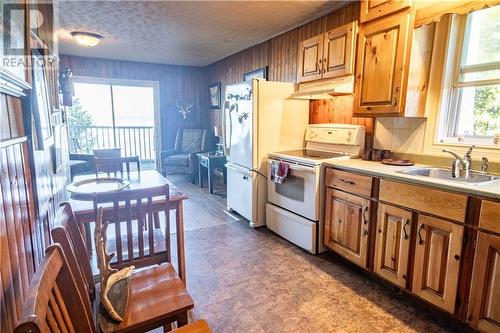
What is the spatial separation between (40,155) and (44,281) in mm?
1157

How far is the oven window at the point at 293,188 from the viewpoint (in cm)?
276

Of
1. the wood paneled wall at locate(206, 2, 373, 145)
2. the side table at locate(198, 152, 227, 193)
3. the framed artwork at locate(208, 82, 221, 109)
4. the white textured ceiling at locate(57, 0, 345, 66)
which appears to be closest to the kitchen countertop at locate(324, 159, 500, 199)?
the wood paneled wall at locate(206, 2, 373, 145)

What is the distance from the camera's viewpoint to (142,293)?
1345 mm

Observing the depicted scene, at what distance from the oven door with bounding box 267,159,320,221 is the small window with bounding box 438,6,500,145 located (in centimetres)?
107

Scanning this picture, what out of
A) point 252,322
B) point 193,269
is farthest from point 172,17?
point 252,322

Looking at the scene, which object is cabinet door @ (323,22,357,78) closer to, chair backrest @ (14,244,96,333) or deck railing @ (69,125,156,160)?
chair backrest @ (14,244,96,333)

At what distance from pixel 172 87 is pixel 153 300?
18.5 ft

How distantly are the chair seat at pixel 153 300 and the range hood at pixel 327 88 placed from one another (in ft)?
6.77

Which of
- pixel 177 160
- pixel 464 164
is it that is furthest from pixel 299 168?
pixel 177 160

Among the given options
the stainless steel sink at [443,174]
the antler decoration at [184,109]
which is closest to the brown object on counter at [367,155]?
the stainless steel sink at [443,174]

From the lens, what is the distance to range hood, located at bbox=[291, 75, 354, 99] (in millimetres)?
2539

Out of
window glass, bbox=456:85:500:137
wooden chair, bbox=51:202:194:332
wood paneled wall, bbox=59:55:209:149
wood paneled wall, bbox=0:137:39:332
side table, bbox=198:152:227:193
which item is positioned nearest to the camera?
wood paneled wall, bbox=0:137:39:332

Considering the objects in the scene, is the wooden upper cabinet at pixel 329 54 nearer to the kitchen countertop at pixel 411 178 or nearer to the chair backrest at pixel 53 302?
the kitchen countertop at pixel 411 178

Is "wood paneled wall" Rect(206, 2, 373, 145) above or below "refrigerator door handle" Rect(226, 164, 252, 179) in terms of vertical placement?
above
